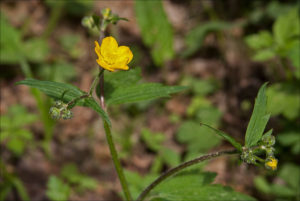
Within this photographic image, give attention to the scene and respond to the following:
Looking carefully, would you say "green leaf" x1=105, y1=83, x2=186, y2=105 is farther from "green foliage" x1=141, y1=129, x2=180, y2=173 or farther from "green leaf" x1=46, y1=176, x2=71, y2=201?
"green foliage" x1=141, y1=129, x2=180, y2=173

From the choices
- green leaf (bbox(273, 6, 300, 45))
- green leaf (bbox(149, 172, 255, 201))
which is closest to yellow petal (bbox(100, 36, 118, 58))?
green leaf (bbox(149, 172, 255, 201))

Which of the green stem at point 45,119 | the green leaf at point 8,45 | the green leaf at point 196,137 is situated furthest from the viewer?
the green leaf at point 8,45

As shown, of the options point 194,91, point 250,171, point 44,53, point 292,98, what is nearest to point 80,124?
point 44,53

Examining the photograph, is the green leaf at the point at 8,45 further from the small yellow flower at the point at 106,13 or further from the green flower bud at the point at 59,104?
the green flower bud at the point at 59,104

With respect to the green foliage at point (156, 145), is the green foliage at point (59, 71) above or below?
above

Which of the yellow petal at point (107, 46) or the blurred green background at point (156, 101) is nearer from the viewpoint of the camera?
the yellow petal at point (107, 46)


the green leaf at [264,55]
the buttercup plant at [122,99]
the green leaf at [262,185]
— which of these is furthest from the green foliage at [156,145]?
the buttercup plant at [122,99]

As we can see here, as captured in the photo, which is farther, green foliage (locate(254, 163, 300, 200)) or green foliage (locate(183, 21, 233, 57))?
green foliage (locate(183, 21, 233, 57))
